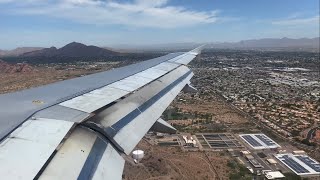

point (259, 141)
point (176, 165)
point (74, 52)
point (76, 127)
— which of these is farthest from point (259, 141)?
point (74, 52)

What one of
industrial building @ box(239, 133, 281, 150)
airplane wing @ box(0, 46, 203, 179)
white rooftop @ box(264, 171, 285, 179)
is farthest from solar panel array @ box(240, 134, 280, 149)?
airplane wing @ box(0, 46, 203, 179)

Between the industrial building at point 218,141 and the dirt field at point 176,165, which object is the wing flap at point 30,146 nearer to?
the dirt field at point 176,165

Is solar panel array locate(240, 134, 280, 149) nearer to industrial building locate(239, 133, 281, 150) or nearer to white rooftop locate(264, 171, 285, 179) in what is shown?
industrial building locate(239, 133, 281, 150)

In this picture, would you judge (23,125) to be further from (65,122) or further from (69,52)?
(69,52)

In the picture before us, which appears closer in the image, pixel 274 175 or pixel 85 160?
pixel 85 160

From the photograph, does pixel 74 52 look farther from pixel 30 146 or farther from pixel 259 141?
pixel 30 146

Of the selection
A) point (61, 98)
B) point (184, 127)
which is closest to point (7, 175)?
point (61, 98)
